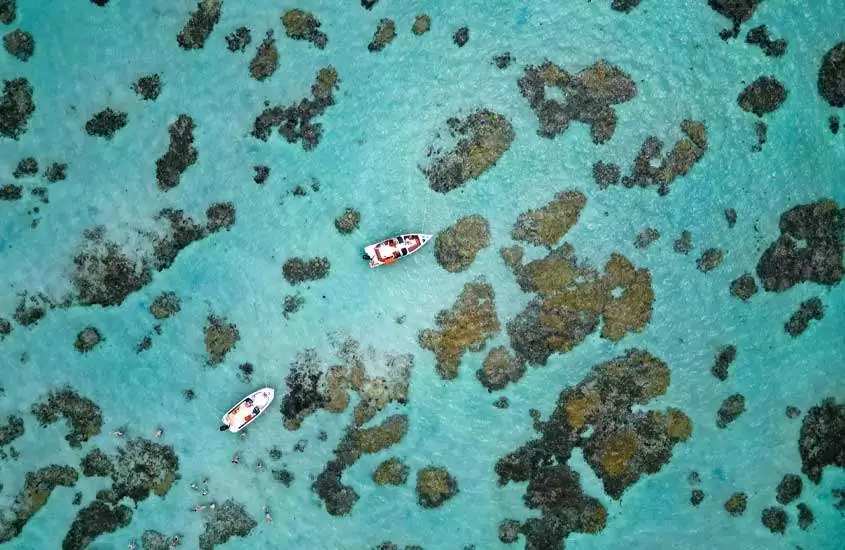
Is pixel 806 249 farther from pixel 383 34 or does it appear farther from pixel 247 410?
pixel 247 410

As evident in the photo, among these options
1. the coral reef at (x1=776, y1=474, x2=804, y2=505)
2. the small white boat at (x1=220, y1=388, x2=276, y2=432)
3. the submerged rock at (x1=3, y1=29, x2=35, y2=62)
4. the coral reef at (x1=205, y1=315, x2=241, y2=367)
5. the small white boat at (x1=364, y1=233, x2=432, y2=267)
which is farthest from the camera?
the coral reef at (x1=776, y1=474, x2=804, y2=505)

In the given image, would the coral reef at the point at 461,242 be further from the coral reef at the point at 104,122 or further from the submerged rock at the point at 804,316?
the coral reef at the point at 104,122

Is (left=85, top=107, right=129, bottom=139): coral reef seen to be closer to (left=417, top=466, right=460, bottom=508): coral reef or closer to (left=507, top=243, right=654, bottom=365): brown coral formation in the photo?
(left=507, top=243, right=654, bottom=365): brown coral formation

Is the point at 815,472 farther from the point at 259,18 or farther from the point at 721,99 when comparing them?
the point at 259,18

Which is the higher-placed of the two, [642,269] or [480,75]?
[480,75]

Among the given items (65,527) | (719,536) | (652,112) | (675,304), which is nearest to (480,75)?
(652,112)

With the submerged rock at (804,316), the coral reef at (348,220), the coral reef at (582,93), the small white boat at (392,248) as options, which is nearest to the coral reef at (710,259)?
the submerged rock at (804,316)

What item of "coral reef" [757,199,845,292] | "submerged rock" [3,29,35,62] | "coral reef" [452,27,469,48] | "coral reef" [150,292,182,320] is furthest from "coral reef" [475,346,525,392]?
"submerged rock" [3,29,35,62]
